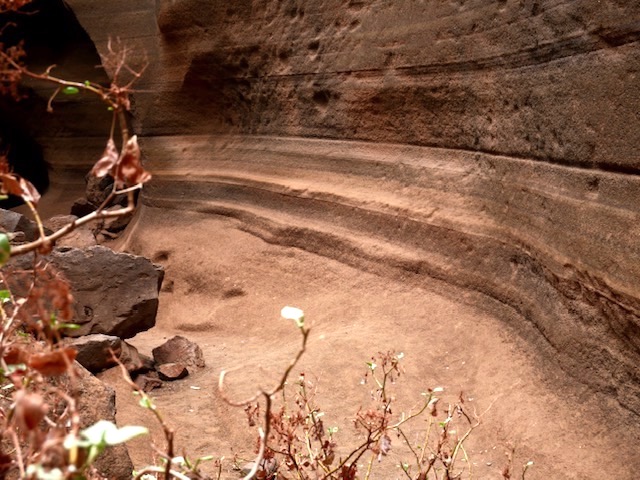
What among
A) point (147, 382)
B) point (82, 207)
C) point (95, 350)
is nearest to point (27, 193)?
point (95, 350)

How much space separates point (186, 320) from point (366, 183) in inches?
54.2

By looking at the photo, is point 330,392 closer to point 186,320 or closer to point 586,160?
point 586,160

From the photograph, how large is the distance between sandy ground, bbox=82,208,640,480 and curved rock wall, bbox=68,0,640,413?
12 centimetres

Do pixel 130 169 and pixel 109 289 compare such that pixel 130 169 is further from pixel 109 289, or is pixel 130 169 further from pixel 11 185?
pixel 109 289

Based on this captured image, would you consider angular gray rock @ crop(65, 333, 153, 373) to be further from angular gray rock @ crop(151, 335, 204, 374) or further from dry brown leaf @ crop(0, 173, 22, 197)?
dry brown leaf @ crop(0, 173, 22, 197)

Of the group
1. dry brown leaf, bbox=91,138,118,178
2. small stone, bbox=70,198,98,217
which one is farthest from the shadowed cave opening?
dry brown leaf, bbox=91,138,118,178

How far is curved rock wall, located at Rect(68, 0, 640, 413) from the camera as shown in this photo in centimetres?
282

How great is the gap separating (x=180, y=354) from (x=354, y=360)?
875mm

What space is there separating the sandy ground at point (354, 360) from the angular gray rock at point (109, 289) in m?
0.26

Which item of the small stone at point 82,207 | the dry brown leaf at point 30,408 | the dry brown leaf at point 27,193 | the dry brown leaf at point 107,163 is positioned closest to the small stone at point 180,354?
the dry brown leaf at point 27,193

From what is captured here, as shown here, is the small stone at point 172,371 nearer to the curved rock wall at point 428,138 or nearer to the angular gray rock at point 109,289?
the angular gray rock at point 109,289

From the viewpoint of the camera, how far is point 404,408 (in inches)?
127

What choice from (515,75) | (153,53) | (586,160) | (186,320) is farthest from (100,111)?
(586,160)

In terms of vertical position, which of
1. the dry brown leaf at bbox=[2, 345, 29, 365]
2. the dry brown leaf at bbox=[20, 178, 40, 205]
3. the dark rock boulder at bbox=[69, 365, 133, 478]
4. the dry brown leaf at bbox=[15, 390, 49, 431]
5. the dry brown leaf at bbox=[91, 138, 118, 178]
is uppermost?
the dry brown leaf at bbox=[91, 138, 118, 178]
